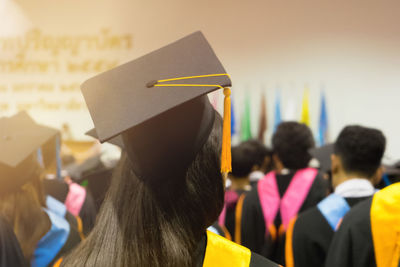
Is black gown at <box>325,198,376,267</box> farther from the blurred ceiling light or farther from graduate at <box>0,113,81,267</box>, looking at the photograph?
the blurred ceiling light

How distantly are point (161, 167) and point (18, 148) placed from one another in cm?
116

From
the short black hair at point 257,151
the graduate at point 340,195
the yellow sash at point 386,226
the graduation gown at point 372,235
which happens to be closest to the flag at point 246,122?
the short black hair at point 257,151

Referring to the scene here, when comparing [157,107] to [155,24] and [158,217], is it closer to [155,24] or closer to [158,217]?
[158,217]

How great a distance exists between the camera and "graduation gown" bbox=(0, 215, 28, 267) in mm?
1557

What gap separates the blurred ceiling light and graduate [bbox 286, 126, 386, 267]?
6360mm

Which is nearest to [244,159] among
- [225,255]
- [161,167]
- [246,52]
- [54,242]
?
[54,242]

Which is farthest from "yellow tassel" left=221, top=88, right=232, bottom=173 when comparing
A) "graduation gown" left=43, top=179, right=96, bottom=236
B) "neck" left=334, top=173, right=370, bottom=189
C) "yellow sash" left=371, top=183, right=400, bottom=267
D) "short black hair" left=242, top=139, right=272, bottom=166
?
"short black hair" left=242, top=139, right=272, bottom=166

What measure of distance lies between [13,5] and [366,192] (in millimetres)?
6678

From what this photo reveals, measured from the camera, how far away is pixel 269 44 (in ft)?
19.5

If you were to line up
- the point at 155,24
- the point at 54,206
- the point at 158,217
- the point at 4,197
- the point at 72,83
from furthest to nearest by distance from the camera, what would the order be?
the point at 72,83
the point at 155,24
the point at 54,206
the point at 4,197
the point at 158,217

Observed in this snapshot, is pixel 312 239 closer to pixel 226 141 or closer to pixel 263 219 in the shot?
pixel 263 219

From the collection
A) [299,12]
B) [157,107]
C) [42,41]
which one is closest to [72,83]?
[42,41]

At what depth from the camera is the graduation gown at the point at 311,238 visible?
2.05 metres

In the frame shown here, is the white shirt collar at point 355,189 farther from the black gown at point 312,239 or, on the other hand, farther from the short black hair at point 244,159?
the short black hair at point 244,159
